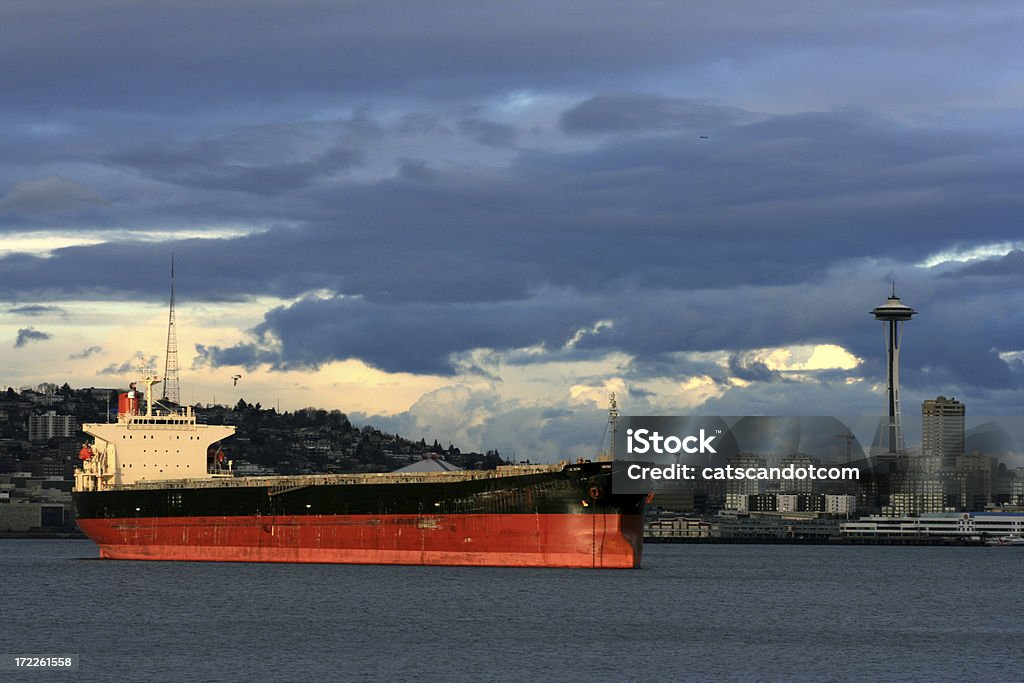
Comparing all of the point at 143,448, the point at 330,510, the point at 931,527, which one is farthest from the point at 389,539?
the point at 931,527

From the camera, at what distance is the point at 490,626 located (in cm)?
5050

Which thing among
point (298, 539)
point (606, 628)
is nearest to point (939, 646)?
point (606, 628)

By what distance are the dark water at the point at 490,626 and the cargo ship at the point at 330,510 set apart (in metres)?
1.25

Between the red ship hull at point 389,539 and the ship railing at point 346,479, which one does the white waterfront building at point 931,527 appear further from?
the ship railing at point 346,479

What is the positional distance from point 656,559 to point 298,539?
129ft

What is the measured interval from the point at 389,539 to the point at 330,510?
3.54 m

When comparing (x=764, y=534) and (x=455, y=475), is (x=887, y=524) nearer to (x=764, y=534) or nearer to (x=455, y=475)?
(x=764, y=534)

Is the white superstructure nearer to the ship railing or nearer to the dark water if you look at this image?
the ship railing

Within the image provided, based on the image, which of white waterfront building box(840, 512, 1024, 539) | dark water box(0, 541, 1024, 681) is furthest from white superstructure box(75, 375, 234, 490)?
white waterfront building box(840, 512, 1024, 539)

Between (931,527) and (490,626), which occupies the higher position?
(931,527)

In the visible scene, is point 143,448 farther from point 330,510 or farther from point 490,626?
point 490,626

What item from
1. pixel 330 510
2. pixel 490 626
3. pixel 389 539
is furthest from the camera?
pixel 330 510

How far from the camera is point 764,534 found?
654ft

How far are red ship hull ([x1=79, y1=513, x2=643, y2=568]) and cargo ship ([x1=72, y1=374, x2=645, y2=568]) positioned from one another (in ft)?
0.16
